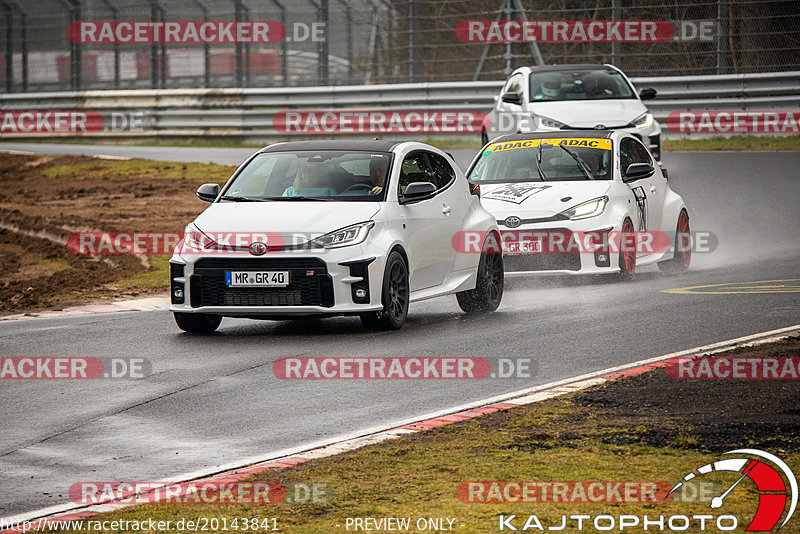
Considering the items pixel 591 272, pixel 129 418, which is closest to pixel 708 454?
→ pixel 129 418

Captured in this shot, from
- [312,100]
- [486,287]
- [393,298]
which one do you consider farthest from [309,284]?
[312,100]

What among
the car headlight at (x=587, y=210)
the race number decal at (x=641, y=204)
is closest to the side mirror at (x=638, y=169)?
the race number decal at (x=641, y=204)

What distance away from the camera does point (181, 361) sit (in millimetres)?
10430

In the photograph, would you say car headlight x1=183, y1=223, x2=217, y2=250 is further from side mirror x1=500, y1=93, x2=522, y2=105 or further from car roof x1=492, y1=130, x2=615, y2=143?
side mirror x1=500, y1=93, x2=522, y2=105

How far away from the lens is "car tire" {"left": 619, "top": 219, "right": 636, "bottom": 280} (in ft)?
48.5

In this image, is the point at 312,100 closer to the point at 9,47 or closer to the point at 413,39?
the point at 413,39

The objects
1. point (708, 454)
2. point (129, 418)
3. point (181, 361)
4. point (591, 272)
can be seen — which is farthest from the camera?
point (591, 272)

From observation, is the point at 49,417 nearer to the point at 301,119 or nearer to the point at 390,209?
the point at 390,209

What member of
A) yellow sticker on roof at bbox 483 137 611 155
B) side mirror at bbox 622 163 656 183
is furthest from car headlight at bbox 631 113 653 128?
side mirror at bbox 622 163 656 183

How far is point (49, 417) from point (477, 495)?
3.45 meters

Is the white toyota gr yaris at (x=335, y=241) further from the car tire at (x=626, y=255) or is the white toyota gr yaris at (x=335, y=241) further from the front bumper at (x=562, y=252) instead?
the car tire at (x=626, y=255)

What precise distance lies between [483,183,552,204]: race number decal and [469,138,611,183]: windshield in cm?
27

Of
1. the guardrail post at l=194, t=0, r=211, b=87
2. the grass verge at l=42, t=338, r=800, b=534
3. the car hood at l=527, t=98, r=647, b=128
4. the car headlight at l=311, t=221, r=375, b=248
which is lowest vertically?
the grass verge at l=42, t=338, r=800, b=534

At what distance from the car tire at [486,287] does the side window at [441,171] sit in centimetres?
70
